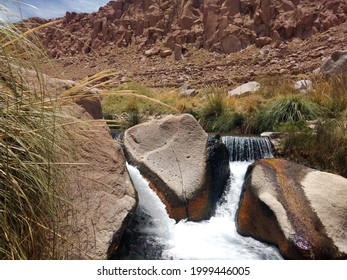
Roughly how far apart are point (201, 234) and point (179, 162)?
40.5 inches

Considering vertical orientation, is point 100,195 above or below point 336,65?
below

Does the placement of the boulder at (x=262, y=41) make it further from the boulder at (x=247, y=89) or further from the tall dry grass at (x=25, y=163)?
the tall dry grass at (x=25, y=163)

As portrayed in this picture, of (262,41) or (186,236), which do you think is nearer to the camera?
(186,236)

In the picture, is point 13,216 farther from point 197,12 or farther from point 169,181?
point 197,12

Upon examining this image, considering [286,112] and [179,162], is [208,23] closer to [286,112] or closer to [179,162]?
[286,112]

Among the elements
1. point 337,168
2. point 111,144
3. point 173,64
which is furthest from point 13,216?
point 173,64

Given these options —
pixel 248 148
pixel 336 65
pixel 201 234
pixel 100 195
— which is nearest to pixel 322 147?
pixel 248 148

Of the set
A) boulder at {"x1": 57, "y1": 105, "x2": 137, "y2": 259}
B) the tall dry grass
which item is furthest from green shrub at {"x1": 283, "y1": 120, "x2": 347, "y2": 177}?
the tall dry grass

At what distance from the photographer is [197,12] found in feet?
137

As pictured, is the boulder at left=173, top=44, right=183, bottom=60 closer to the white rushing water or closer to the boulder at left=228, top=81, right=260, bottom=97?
the boulder at left=228, top=81, right=260, bottom=97

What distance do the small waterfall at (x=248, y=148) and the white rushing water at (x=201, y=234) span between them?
112 cm

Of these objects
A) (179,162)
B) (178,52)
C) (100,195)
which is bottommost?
(179,162)

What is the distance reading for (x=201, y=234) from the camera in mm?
4098

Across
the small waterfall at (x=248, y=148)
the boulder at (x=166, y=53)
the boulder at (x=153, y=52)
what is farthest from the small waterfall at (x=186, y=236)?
the boulder at (x=153, y=52)
